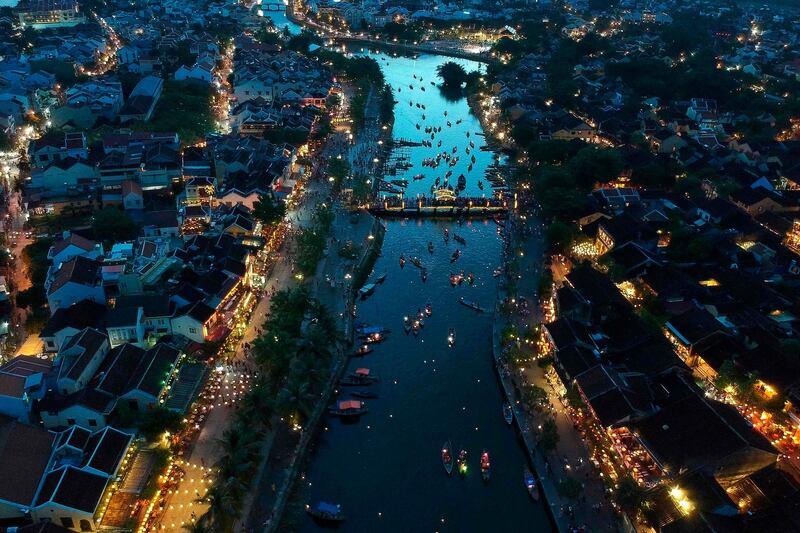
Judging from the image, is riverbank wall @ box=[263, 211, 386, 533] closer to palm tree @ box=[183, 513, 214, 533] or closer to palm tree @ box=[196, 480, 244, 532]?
palm tree @ box=[196, 480, 244, 532]

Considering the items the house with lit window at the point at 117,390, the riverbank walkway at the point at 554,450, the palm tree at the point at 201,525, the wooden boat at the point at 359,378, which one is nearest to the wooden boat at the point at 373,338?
the wooden boat at the point at 359,378

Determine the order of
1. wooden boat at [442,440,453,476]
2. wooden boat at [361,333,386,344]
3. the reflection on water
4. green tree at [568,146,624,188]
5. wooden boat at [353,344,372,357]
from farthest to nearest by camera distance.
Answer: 1. the reflection on water
2. green tree at [568,146,624,188]
3. wooden boat at [361,333,386,344]
4. wooden boat at [353,344,372,357]
5. wooden boat at [442,440,453,476]

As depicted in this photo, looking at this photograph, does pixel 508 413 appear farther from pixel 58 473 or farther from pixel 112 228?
pixel 112 228

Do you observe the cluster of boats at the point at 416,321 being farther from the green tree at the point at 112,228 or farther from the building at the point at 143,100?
the building at the point at 143,100

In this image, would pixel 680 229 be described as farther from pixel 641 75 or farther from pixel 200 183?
pixel 641 75

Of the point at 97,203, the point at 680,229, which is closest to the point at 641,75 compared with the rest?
the point at 680,229

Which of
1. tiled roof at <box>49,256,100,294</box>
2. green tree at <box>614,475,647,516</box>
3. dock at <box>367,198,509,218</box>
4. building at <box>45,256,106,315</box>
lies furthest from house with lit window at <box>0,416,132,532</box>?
dock at <box>367,198,509,218</box>

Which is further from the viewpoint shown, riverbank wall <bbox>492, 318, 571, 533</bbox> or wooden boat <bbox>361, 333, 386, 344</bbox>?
wooden boat <bbox>361, 333, 386, 344</bbox>
